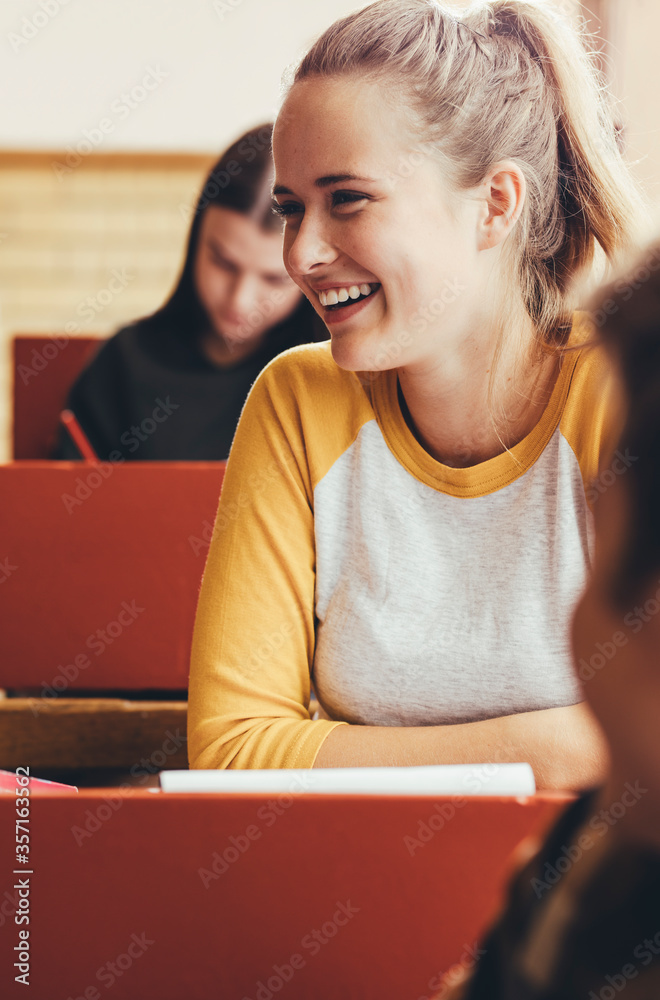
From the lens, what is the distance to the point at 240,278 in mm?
2059

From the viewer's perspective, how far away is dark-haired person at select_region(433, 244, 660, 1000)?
306 mm

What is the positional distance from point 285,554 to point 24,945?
20.7 inches

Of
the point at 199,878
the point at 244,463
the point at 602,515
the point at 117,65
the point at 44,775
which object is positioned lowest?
the point at 44,775

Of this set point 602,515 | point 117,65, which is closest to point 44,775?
point 602,515

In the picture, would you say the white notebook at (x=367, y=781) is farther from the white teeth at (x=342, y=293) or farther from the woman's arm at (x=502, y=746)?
the white teeth at (x=342, y=293)

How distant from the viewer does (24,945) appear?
57cm

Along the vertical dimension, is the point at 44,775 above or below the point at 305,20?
below

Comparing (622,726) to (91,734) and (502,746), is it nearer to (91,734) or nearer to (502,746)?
(502,746)

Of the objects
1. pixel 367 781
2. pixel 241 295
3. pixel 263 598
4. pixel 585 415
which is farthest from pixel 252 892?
pixel 241 295

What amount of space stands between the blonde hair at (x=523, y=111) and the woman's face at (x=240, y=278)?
0.98 meters

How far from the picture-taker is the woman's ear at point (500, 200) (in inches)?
40.3

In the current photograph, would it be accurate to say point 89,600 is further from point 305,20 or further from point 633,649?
point 305,20

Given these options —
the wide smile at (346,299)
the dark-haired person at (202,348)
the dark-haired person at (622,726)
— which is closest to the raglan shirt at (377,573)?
the wide smile at (346,299)

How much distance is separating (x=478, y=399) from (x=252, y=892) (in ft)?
2.08
